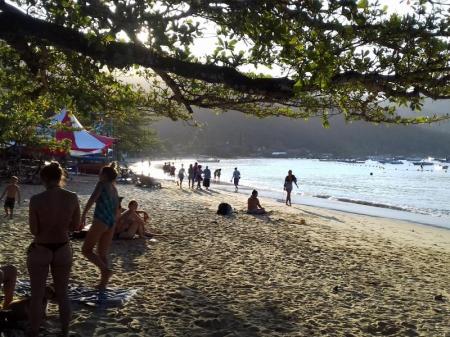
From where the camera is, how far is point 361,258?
31.6ft

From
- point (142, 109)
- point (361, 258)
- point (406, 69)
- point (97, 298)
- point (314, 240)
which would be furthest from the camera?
point (314, 240)

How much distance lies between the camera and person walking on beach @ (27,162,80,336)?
3.85 m

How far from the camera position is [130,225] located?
30.8ft

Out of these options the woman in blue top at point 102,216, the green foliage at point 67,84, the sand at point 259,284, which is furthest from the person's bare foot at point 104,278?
the green foliage at point 67,84

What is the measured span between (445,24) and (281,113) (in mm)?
3142

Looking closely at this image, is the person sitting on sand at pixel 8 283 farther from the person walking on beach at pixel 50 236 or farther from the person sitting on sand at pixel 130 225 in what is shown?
the person sitting on sand at pixel 130 225

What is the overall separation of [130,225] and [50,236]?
5.58 meters

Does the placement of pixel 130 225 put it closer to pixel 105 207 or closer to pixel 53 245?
pixel 105 207

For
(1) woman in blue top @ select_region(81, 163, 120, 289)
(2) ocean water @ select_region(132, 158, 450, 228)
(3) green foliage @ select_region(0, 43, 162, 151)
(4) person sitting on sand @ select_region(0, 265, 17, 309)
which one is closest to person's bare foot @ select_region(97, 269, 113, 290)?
(1) woman in blue top @ select_region(81, 163, 120, 289)

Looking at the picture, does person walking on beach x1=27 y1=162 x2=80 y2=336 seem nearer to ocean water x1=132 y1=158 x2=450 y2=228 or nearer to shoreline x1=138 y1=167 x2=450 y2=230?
shoreline x1=138 y1=167 x2=450 y2=230

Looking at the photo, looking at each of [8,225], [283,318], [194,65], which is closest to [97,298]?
[283,318]

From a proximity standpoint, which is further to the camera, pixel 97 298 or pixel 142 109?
pixel 142 109

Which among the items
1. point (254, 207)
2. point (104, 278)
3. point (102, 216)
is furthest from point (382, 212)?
point (102, 216)

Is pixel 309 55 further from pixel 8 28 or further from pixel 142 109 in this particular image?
pixel 142 109
